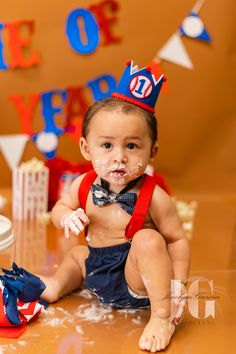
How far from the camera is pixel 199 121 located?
260 centimetres

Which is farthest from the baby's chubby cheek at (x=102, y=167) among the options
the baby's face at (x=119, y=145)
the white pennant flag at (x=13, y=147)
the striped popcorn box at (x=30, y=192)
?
the white pennant flag at (x=13, y=147)

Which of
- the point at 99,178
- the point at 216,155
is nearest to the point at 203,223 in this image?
the point at 216,155

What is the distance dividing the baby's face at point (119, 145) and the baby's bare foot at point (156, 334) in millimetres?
299

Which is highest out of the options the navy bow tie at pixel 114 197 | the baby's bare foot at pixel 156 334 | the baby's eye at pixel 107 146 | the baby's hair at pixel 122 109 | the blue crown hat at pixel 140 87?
the blue crown hat at pixel 140 87

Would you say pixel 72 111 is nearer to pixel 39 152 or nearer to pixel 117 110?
pixel 39 152

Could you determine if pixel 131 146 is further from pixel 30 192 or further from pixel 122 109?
pixel 30 192

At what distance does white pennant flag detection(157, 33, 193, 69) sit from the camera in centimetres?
252

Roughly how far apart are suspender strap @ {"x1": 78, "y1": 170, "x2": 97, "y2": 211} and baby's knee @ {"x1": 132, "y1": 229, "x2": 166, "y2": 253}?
171 millimetres

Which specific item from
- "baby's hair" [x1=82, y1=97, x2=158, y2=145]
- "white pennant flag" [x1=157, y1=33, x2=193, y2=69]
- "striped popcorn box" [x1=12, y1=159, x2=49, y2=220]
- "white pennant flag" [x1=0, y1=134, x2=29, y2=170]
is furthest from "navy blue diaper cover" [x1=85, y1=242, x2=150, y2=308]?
"white pennant flag" [x1=157, y1=33, x2=193, y2=69]

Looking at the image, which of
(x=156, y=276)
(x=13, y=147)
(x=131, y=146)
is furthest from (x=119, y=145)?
(x=13, y=147)

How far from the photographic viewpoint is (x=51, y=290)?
5.17 ft

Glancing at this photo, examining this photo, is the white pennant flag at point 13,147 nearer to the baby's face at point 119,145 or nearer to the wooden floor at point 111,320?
the wooden floor at point 111,320

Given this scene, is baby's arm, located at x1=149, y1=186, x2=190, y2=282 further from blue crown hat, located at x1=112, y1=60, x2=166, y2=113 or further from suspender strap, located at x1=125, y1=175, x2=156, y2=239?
blue crown hat, located at x1=112, y1=60, x2=166, y2=113

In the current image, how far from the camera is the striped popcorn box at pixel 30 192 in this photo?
224 cm
